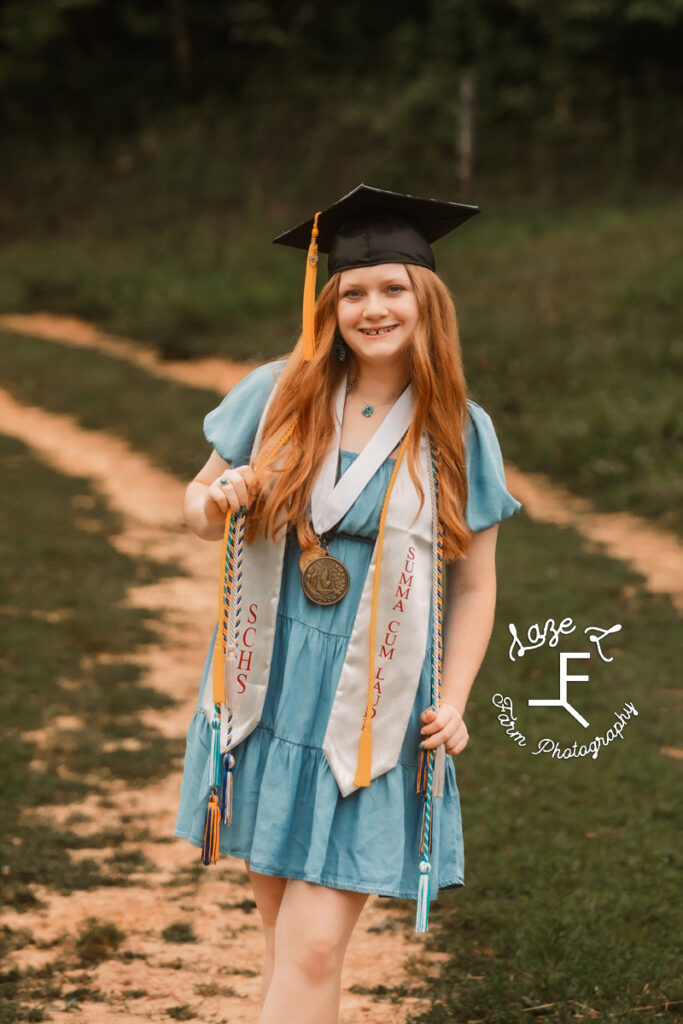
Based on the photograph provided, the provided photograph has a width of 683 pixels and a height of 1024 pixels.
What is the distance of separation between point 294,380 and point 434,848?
1016mm

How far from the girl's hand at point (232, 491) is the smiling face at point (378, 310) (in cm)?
36

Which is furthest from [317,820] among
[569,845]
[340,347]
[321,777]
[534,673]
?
[534,673]

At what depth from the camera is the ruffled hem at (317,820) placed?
8.16ft

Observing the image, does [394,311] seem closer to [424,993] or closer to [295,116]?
[424,993]

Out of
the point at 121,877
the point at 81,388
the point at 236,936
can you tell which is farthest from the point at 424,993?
the point at 81,388

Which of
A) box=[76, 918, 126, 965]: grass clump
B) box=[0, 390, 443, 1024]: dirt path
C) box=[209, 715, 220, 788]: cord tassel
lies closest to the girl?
box=[209, 715, 220, 788]: cord tassel

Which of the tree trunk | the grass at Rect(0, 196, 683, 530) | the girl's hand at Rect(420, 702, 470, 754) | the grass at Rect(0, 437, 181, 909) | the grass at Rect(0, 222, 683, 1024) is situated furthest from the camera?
the tree trunk

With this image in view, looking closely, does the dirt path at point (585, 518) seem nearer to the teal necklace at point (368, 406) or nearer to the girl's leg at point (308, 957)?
the teal necklace at point (368, 406)

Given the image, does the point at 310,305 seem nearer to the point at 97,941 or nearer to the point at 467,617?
the point at 467,617

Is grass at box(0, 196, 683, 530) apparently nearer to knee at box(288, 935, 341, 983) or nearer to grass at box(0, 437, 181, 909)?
grass at box(0, 437, 181, 909)

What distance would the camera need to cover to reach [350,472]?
2.56m

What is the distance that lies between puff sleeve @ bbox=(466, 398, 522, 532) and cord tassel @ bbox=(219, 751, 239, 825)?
27.4 inches

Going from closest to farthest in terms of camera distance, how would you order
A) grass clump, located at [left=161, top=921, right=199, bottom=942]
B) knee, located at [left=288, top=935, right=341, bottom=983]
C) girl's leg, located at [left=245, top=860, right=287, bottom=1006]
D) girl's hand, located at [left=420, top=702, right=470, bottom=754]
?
knee, located at [left=288, top=935, right=341, bottom=983] < girl's hand, located at [left=420, top=702, right=470, bottom=754] < girl's leg, located at [left=245, top=860, right=287, bottom=1006] < grass clump, located at [left=161, top=921, right=199, bottom=942]

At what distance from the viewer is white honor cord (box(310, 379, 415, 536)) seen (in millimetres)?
2547
